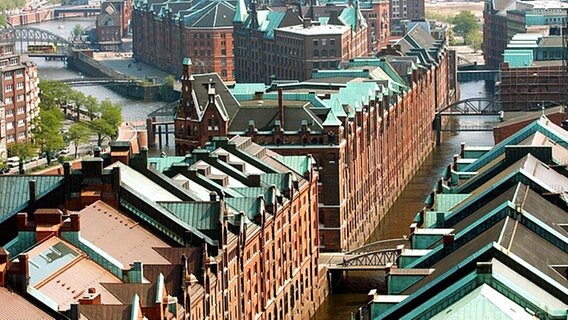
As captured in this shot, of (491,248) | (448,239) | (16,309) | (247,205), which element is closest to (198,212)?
(247,205)

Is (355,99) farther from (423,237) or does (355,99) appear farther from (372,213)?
A: (423,237)

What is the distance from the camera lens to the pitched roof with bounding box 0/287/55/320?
7956 cm

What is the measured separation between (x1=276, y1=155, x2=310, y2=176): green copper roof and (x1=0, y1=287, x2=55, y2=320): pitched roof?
50120mm

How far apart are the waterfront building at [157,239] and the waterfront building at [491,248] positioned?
36.1 ft

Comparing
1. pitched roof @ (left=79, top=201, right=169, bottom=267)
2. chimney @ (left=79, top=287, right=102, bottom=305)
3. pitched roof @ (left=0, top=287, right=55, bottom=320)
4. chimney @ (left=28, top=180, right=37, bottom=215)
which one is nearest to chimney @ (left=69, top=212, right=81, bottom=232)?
pitched roof @ (left=79, top=201, right=169, bottom=267)

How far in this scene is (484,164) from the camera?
11044cm

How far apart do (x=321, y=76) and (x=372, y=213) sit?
2804cm

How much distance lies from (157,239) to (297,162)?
37.0m

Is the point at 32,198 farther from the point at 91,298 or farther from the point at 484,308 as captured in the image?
the point at 484,308

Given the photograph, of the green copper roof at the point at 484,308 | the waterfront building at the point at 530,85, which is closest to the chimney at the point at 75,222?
the green copper roof at the point at 484,308

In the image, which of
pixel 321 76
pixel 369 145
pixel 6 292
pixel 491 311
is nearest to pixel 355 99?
pixel 369 145

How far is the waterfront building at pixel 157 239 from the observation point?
275 feet

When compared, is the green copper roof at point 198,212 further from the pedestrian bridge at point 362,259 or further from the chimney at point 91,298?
the pedestrian bridge at point 362,259

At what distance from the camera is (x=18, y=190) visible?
9888 cm
